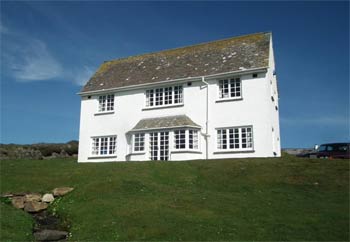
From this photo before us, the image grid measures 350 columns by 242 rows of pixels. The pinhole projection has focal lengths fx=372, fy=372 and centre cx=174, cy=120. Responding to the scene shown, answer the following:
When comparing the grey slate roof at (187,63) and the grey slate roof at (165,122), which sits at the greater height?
the grey slate roof at (187,63)

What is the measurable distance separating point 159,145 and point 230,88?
7497mm

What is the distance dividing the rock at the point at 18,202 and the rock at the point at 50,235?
439 centimetres

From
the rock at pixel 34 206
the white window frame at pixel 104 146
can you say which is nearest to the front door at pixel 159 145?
the white window frame at pixel 104 146

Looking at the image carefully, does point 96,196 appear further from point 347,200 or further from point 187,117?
point 187,117

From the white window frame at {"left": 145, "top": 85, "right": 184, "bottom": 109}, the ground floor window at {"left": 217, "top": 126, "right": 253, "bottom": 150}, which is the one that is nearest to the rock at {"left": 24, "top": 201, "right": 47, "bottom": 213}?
the ground floor window at {"left": 217, "top": 126, "right": 253, "bottom": 150}

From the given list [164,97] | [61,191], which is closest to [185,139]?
[164,97]

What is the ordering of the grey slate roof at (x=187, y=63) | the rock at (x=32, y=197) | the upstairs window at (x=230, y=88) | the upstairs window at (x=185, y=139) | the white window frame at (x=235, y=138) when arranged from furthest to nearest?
the grey slate roof at (x=187, y=63)
the upstairs window at (x=230, y=88)
the upstairs window at (x=185, y=139)
the white window frame at (x=235, y=138)
the rock at (x=32, y=197)

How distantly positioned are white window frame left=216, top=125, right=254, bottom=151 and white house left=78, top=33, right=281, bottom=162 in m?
0.08

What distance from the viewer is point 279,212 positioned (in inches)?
575

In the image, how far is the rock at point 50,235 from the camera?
13266 mm

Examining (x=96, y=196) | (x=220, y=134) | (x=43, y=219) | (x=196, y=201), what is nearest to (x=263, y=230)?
(x=196, y=201)

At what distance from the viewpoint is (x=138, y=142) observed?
32281 mm

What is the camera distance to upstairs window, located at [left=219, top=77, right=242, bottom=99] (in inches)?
1179

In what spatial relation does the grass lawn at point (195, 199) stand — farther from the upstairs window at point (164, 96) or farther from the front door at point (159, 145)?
the upstairs window at point (164, 96)
